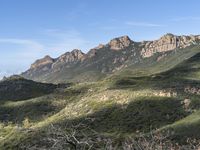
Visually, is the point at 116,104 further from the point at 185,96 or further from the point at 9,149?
the point at 9,149

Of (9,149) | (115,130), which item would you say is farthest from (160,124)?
(9,149)

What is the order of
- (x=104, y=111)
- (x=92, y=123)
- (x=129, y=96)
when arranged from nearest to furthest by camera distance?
(x=92, y=123) → (x=104, y=111) → (x=129, y=96)

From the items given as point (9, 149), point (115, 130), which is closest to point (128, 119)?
point (115, 130)

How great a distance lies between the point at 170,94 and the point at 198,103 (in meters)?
21.2

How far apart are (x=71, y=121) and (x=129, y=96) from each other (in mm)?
35695

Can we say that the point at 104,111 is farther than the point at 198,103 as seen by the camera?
Yes

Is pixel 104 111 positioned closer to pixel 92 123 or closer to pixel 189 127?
pixel 92 123

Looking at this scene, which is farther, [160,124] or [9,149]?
[160,124]

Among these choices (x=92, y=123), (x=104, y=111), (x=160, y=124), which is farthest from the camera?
(x=104, y=111)

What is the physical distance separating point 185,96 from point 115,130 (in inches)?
1508

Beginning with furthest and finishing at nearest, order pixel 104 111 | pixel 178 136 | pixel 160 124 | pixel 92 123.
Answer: pixel 104 111 < pixel 92 123 < pixel 160 124 < pixel 178 136

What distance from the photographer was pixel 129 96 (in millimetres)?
187125

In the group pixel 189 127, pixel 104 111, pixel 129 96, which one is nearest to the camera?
pixel 189 127

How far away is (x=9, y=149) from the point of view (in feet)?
370
